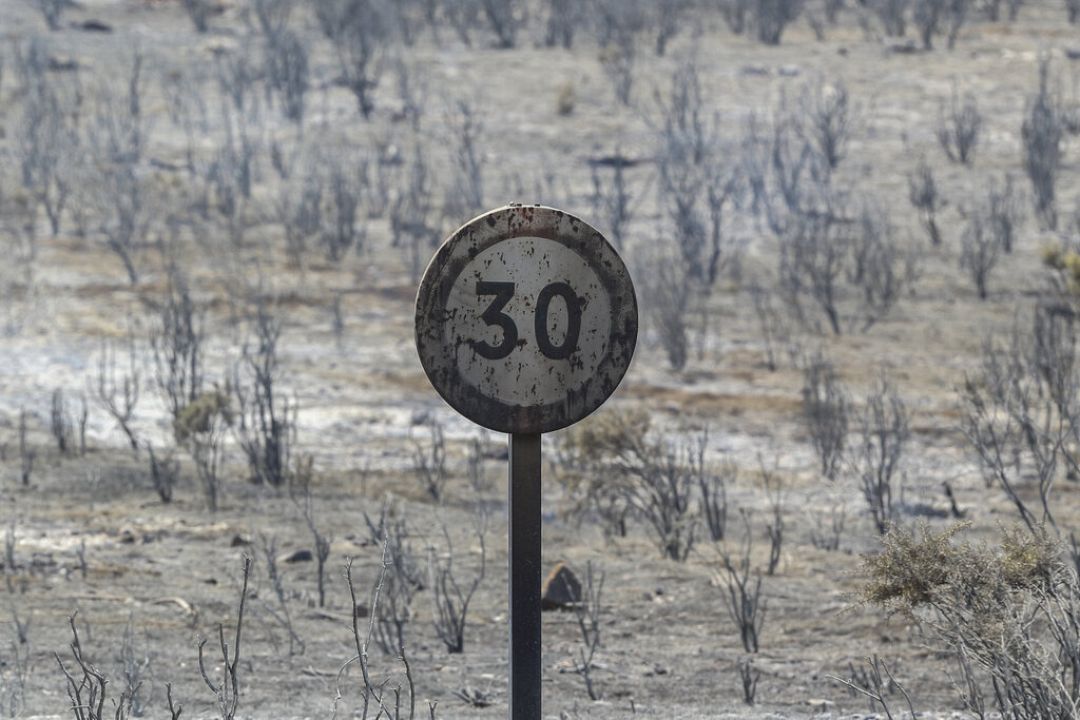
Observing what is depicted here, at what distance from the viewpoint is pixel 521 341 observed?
12.1 feet

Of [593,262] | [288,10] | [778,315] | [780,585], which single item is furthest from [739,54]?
[593,262]

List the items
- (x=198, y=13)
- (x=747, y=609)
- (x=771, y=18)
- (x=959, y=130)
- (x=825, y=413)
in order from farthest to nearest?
(x=198, y=13) → (x=771, y=18) → (x=959, y=130) → (x=825, y=413) → (x=747, y=609)

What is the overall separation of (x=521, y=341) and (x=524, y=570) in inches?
20.8

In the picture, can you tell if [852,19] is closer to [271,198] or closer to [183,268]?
[271,198]

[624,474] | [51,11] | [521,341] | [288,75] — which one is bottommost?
[624,474]

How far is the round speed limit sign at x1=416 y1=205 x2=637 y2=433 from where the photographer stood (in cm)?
368

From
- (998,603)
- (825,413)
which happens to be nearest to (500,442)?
(825,413)

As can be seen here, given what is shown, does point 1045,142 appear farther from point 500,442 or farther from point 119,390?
point 119,390

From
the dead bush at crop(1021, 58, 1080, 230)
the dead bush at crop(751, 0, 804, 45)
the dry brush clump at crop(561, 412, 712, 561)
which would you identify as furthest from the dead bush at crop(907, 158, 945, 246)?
the dry brush clump at crop(561, 412, 712, 561)

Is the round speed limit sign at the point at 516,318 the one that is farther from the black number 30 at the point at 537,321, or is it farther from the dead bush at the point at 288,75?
the dead bush at the point at 288,75

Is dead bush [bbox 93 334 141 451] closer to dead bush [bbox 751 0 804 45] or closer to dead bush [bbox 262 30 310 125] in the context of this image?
dead bush [bbox 262 30 310 125]

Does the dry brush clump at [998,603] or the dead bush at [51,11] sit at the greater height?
the dead bush at [51,11]

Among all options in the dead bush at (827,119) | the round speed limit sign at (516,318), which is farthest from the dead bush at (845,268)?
the round speed limit sign at (516,318)

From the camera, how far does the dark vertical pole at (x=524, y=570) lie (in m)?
3.71
